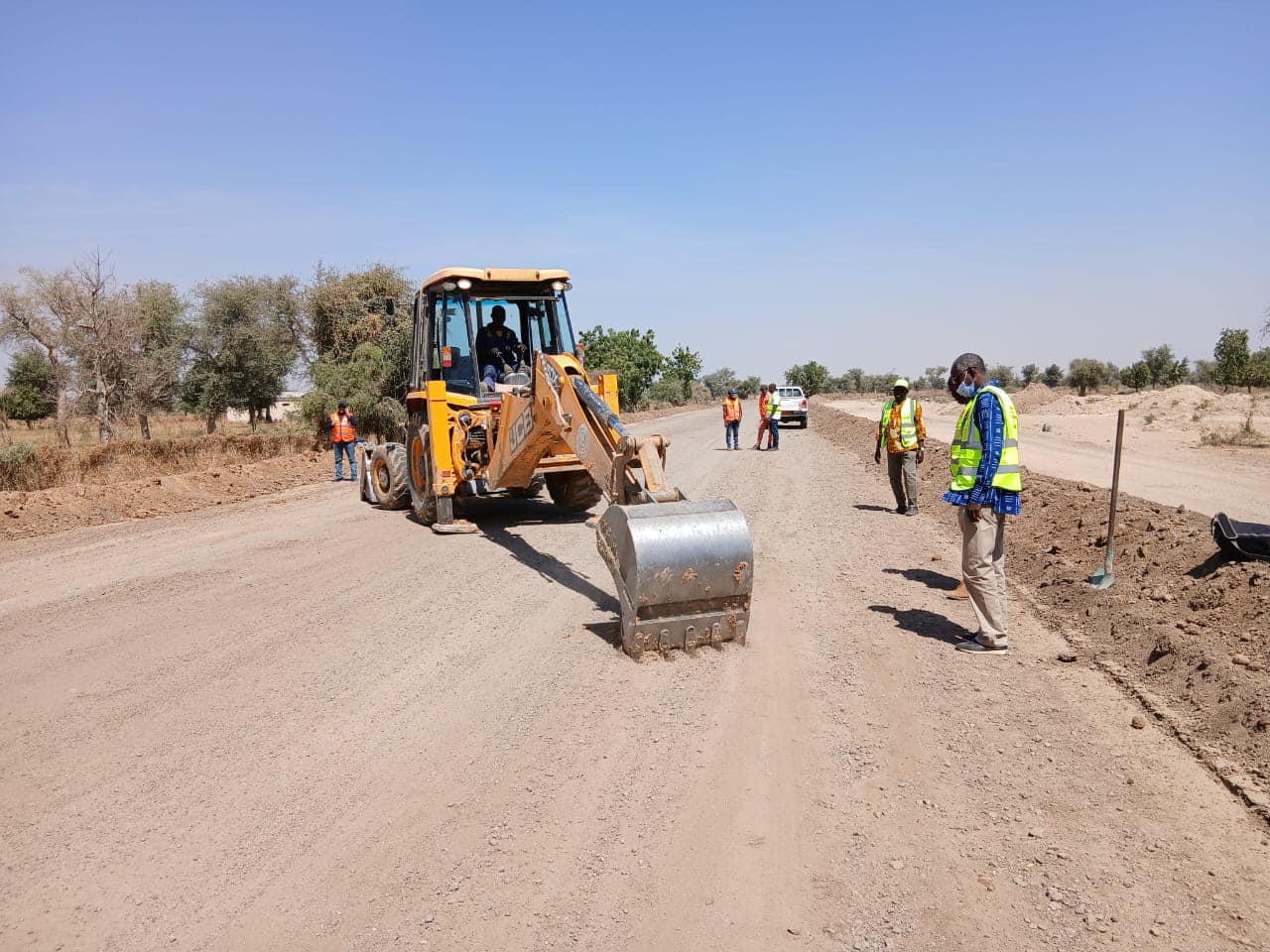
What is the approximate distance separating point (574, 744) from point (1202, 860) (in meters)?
2.70

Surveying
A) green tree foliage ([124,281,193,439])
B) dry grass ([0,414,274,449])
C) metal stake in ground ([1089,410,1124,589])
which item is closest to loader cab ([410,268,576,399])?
metal stake in ground ([1089,410,1124,589])

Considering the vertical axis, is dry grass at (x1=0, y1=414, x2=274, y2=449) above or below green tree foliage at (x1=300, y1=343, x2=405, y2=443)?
below

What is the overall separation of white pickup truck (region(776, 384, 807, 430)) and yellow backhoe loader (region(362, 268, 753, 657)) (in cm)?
2054

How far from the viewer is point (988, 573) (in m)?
5.42

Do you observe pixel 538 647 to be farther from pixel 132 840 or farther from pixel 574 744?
pixel 132 840

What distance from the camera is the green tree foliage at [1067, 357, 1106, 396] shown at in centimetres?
6316

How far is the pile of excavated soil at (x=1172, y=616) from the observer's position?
4.14m

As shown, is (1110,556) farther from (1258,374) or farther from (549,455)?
(1258,374)

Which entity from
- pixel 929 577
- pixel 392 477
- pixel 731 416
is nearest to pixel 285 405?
pixel 731 416

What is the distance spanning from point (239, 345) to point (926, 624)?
97.7 feet

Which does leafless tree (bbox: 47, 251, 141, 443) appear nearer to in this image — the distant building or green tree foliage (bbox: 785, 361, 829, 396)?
the distant building

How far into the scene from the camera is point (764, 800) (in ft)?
11.7

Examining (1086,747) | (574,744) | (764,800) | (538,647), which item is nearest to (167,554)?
(538,647)

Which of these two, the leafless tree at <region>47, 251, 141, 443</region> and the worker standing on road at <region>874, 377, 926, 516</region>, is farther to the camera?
the leafless tree at <region>47, 251, 141, 443</region>
